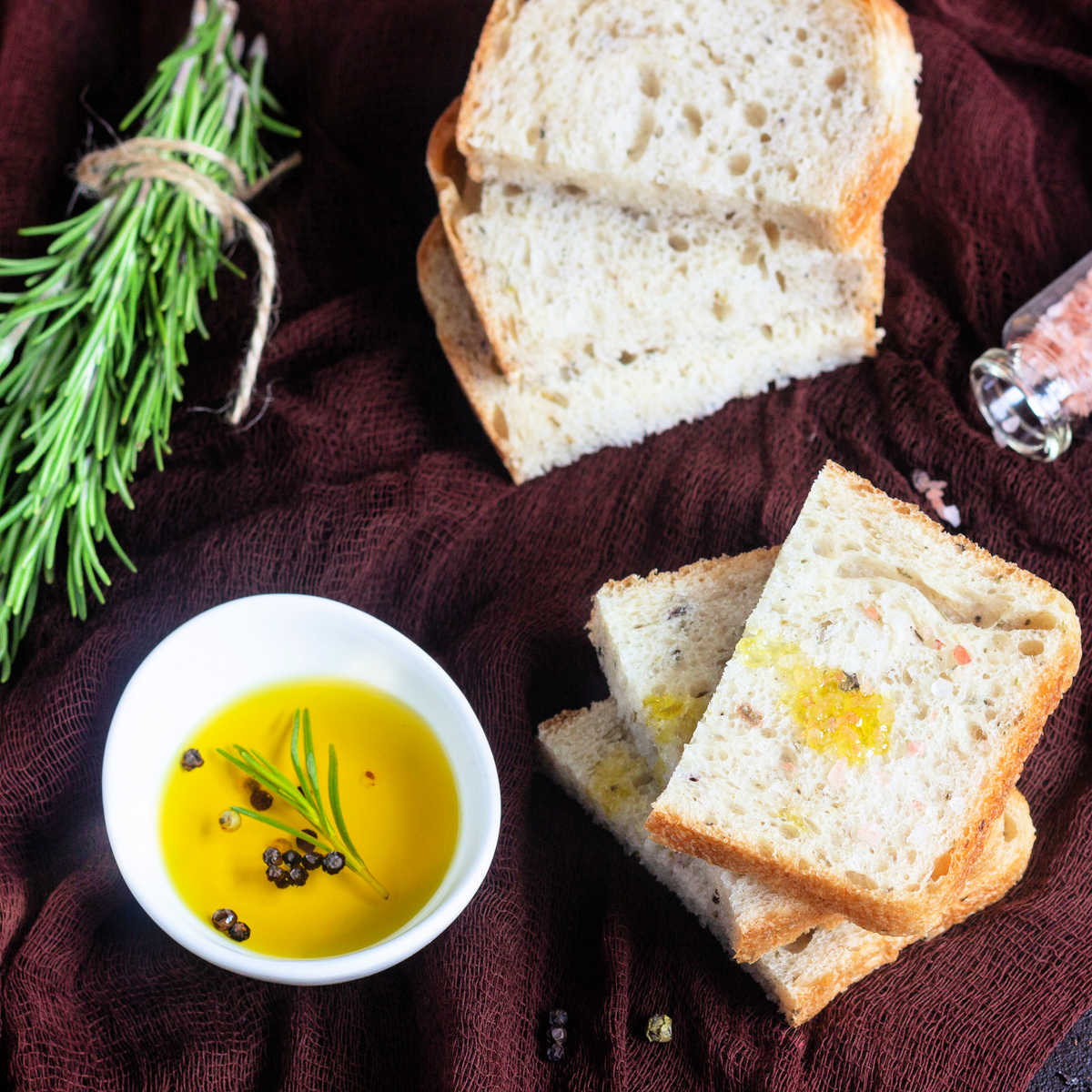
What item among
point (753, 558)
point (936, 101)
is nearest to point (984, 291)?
point (936, 101)

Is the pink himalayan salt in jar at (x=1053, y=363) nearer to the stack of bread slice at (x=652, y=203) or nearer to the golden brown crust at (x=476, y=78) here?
the stack of bread slice at (x=652, y=203)

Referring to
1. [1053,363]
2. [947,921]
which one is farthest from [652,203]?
[947,921]

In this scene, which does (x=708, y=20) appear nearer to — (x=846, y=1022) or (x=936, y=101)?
(x=936, y=101)

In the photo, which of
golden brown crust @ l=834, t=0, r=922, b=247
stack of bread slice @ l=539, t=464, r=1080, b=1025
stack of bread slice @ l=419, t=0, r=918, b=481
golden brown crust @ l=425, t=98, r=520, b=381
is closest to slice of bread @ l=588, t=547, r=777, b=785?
stack of bread slice @ l=539, t=464, r=1080, b=1025

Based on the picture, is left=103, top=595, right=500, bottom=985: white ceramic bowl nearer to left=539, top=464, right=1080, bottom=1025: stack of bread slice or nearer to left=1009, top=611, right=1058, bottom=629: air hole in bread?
left=539, top=464, right=1080, bottom=1025: stack of bread slice

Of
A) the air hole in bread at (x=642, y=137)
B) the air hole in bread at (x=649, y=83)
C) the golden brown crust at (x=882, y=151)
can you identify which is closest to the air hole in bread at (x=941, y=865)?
the golden brown crust at (x=882, y=151)

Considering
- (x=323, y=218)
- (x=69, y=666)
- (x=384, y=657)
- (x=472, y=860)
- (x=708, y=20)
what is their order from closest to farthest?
(x=472, y=860) < (x=384, y=657) < (x=69, y=666) < (x=708, y=20) < (x=323, y=218)
